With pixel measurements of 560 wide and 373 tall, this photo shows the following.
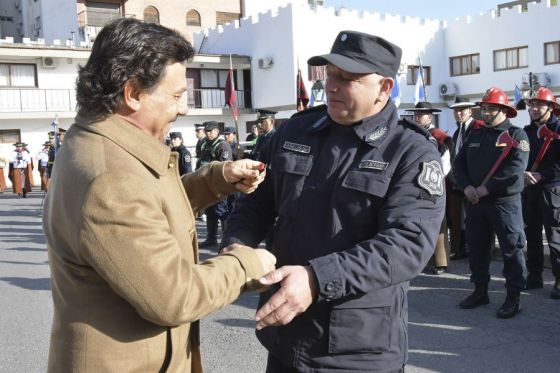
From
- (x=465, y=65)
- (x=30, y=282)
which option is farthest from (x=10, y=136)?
(x=465, y=65)

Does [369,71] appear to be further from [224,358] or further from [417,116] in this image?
[417,116]

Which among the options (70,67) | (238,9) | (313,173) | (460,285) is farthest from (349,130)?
(238,9)

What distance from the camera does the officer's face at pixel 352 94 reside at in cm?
231

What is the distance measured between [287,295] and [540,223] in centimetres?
520

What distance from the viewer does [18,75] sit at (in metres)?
25.3

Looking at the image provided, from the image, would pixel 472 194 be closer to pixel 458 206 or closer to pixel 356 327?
pixel 458 206

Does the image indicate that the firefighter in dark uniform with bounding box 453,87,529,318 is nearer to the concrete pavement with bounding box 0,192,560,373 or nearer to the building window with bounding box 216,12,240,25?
the concrete pavement with bounding box 0,192,560,373

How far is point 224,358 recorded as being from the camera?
14.4ft

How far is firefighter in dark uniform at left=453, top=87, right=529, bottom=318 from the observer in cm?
531

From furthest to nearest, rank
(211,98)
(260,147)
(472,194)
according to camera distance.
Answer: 1. (211,98)
2. (472,194)
3. (260,147)

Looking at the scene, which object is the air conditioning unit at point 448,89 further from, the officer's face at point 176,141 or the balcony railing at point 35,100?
the officer's face at point 176,141

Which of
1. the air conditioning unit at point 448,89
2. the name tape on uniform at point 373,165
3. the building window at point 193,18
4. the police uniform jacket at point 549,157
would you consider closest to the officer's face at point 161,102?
the name tape on uniform at point 373,165

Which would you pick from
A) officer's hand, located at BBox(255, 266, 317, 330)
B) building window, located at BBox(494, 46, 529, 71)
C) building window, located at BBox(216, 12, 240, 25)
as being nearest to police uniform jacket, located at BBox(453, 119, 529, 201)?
officer's hand, located at BBox(255, 266, 317, 330)

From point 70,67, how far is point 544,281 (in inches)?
947
